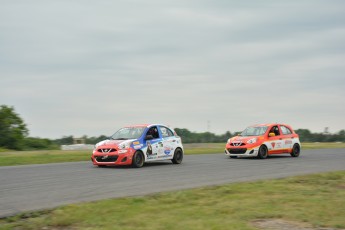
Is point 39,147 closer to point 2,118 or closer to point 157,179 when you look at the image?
point 2,118

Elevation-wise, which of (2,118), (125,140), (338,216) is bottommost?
(338,216)

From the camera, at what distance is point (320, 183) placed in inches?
506

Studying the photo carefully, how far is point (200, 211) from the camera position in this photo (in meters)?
8.59

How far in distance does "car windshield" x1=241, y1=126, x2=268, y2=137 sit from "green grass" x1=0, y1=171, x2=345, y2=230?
38.8ft

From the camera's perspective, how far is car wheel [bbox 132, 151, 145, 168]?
56.8 feet

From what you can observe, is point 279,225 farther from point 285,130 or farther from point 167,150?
point 285,130

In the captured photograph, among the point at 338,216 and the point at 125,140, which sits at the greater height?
the point at 125,140

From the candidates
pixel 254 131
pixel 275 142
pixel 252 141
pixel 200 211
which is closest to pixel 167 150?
pixel 252 141

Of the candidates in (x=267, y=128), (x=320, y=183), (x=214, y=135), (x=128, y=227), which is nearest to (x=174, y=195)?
(x=128, y=227)

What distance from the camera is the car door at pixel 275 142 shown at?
23.2 m

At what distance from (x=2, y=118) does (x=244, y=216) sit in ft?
126

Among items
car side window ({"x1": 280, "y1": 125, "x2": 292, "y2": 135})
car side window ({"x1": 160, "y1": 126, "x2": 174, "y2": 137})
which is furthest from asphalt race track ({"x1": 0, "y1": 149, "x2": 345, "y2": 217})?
car side window ({"x1": 280, "y1": 125, "x2": 292, "y2": 135})

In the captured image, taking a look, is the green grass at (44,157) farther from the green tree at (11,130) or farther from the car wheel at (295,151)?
the green tree at (11,130)

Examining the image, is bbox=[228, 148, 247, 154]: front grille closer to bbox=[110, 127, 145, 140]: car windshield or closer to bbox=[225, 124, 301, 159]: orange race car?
bbox=[225, 124, 301, 159]: orange race car
